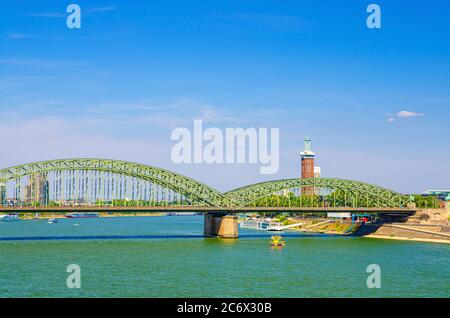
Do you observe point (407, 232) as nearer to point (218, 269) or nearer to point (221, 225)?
point (221, 225)

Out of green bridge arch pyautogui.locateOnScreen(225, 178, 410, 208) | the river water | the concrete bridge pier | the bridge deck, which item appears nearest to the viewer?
the river water

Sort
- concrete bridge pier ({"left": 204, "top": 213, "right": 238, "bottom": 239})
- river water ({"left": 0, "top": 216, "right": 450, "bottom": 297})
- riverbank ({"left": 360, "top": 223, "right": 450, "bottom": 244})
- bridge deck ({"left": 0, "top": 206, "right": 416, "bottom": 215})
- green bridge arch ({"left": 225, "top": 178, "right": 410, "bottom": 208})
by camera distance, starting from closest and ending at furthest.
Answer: river water ({"left": 0, "top": 216, "right": 450, "bottom": 297})
bridge deck ({"left": 0, "top": 206, "right": 416, "bottom": 215})
riverbank ({"left": 360, "top": 223, "right": 450, "bottom": 244})
concrete bridge pier ({"left": 204, "top": 213, "right": 238, "bottom": 239})
green bridge arch ({"left": 225, "top": 178, "right": 410, "bottom": 208})

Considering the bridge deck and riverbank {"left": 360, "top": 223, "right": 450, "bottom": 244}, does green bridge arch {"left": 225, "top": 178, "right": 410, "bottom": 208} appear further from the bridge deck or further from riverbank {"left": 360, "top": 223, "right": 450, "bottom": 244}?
riverbank {"left": 360, "top": 223, "right": 450, "bottom": 244}

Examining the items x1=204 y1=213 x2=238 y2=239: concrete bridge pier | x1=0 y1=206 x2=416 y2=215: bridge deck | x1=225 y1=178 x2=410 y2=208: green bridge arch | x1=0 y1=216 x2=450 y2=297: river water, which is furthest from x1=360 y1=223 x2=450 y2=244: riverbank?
x1=204 y1=213 x2=238 y2=239: concrete bridge pier

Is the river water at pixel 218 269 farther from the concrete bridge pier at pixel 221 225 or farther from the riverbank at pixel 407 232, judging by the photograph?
the concrete bridge pier at pixel 221 225

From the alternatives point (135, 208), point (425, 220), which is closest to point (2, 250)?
point (135, 208)
